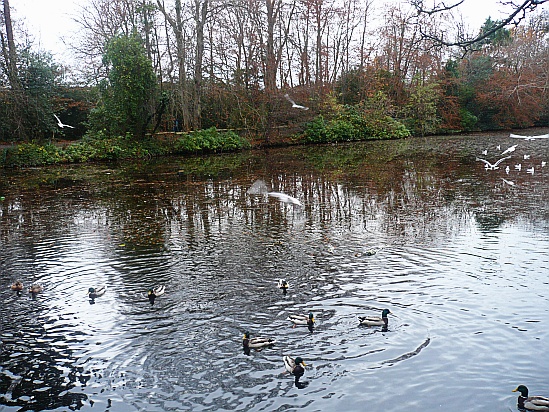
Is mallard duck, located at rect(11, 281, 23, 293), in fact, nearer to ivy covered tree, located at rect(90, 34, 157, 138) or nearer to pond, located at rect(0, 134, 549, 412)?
pond, located at rect(0, 134, 549, 412)

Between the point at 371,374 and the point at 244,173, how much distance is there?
1546 cm

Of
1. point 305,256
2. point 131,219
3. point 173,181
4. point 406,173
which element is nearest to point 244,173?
point 173,181

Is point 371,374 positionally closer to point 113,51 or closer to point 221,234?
point 221,234

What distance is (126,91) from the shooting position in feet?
89.9

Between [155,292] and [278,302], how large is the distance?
5.28ft

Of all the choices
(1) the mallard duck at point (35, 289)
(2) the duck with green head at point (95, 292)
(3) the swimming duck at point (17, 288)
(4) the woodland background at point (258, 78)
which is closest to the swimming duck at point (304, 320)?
(2) the duck with green head at point (95, 292)

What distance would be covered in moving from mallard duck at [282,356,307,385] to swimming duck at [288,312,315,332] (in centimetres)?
79

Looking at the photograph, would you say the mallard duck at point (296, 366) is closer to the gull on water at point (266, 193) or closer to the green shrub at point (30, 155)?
the gull on water at point (266, 193)

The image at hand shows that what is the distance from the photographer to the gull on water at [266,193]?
44.3 feet

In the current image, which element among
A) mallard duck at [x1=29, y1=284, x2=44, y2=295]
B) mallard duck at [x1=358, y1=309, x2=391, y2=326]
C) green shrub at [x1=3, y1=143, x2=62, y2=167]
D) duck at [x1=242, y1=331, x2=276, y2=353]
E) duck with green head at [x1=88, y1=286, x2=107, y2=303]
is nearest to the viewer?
duck at [x1=242, y1=331, x2=276, y2=353]

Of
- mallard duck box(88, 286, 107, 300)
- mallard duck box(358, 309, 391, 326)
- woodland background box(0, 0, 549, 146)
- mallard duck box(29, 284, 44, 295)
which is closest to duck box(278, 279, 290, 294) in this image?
mallard duck box(358, 309, 391, 326)

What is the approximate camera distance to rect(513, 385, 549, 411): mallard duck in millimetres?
4277

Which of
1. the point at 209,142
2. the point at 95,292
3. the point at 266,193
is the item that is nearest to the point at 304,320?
the point at 95,292

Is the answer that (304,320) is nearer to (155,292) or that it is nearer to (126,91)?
(155,292)
